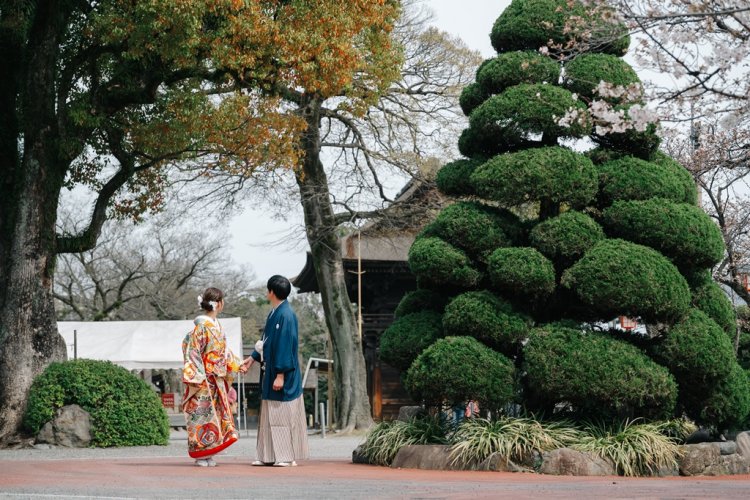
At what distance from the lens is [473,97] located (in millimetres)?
12672

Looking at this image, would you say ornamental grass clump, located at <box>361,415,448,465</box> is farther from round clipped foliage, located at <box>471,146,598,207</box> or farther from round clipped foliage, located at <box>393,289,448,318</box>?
round clipped foliage, located at <box>471,146,598,207</box>

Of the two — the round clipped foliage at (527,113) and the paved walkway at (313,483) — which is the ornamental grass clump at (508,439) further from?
the round clipped foliage at (527,113)

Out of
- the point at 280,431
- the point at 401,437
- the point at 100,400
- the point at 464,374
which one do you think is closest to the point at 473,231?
the point at 464,374

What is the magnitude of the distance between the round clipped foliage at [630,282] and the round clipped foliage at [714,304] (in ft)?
2.66

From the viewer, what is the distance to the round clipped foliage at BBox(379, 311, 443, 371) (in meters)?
11.7

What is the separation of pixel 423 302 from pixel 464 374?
6.47 ft

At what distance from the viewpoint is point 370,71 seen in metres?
20.0

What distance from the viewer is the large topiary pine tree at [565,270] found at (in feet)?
34.9

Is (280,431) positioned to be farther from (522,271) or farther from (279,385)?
(522,271)

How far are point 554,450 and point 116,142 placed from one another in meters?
10.3

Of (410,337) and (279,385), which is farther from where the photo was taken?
(410,337)

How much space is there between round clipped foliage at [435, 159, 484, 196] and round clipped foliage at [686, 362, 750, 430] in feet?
12.6

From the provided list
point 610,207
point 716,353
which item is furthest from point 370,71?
point 716,353

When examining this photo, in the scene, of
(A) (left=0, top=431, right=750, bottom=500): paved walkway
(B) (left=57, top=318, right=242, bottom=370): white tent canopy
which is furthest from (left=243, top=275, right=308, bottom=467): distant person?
(B) (left=57, top=318, right=242, bottom=370): white tent canopy
